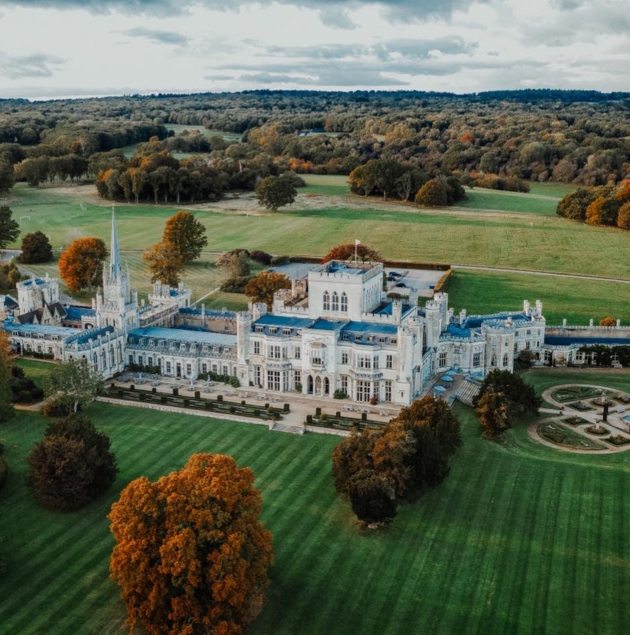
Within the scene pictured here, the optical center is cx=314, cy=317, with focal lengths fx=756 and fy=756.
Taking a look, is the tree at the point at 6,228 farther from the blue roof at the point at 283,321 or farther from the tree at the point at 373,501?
the tree at the point at 373,501

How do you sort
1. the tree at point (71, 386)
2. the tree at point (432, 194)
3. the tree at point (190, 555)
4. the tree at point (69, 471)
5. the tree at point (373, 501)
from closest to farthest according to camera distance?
the tree at point (190, 555) → the tree at point (373, 501) → the tree at point (69, 471) → the tree at point (71, 386) → the tree at point (432, 194)

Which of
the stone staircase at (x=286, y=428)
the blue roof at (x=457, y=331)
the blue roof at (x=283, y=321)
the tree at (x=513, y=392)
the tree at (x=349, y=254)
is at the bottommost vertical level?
the stone staircase at (x=286, y=428)

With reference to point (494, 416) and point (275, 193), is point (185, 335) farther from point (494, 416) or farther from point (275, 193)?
point (275, 193)

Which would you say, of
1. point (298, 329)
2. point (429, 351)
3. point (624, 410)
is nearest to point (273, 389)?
point (298, 329)

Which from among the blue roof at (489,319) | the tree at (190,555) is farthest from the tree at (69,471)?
the blue roof at (489,319)

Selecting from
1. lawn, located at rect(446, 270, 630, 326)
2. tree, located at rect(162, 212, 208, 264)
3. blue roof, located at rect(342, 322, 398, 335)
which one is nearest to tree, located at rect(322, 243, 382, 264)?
lawn, located at rect(446, 270, 630, 326)

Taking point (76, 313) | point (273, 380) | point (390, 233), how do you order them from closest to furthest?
point (273, 380) → point (76, 313) → point (390, 233)

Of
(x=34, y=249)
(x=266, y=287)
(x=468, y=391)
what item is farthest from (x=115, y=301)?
(x=34, y=249)

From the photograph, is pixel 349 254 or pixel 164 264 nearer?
pixel 164 264

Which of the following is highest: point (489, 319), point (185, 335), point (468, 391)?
point (489, 319)
